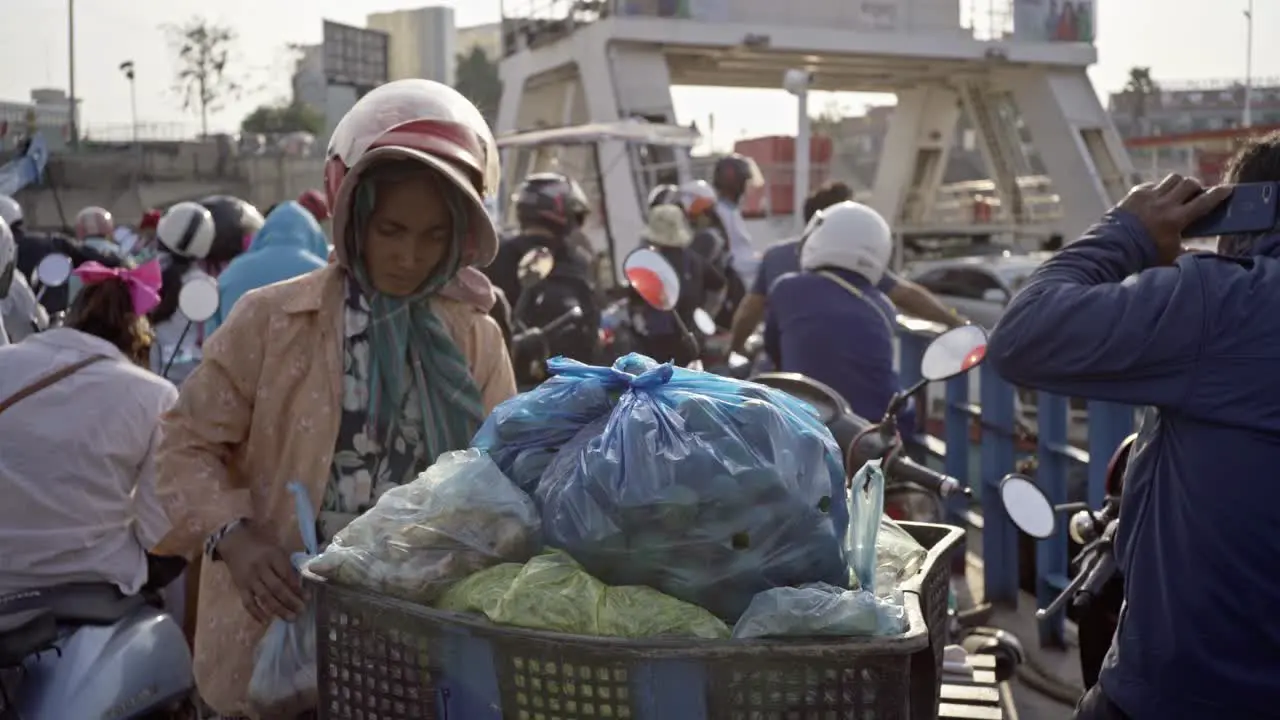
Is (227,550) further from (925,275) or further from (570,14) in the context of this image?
(570,14)

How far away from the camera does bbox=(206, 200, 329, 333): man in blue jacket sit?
4910mm

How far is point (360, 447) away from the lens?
7.75ft

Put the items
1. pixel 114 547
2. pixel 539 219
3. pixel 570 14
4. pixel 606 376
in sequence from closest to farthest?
pixel 606 376 < pixel 114 547 < pixel 539 219 < pixel 570 14

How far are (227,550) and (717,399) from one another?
103 cm

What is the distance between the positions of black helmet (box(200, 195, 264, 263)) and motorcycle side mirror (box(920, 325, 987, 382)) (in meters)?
4.74

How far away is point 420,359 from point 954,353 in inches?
60.5

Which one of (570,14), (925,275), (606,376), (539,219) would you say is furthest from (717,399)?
(570,14)

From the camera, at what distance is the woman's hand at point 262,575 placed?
2092mm

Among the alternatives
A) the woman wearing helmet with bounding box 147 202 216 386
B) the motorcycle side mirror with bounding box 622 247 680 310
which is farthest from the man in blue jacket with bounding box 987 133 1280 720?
the woman wearing helmet with bounding box 147 202 216 386

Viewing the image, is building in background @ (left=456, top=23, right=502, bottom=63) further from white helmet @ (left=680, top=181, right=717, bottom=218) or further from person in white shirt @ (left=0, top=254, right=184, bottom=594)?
person in white shirt @ (left=0, top=254, right=184, bottom=594)

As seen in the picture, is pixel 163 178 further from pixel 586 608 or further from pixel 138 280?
pixel 586 608

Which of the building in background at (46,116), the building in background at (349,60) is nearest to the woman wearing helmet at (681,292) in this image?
the building in background at (46,116)

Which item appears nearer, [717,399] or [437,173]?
[717,399]

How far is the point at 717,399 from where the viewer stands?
1.57 meters
